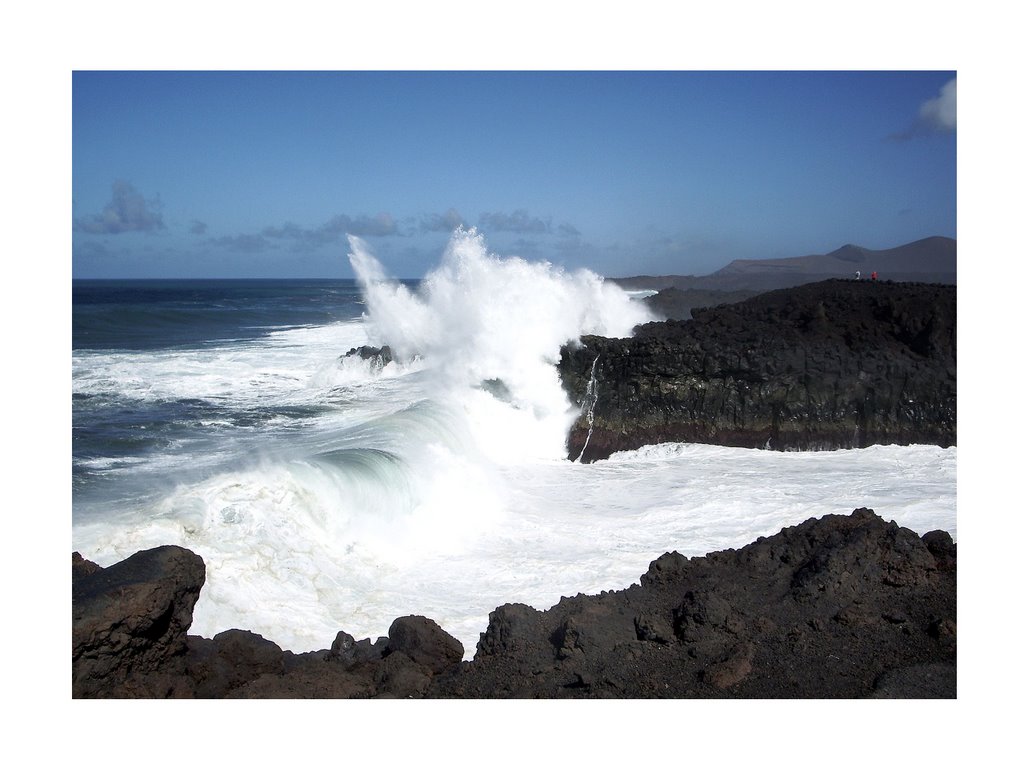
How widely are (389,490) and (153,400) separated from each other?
5.79m

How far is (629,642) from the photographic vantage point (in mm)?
4531

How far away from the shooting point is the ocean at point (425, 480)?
6320 mm

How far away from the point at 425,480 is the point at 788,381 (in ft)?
19.3

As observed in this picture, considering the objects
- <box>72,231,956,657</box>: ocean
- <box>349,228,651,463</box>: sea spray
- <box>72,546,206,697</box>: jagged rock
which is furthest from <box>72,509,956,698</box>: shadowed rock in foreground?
<box>349,228,651,463</box>: sea spray

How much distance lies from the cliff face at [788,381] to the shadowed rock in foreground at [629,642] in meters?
6.60

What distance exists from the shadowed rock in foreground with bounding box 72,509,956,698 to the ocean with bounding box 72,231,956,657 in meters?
0.87

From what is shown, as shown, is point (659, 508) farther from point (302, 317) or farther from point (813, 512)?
point (302, 317)

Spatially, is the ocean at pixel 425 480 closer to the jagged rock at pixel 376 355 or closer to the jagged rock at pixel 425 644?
the jagged rock at pixel 376 355

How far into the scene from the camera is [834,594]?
15.8ft

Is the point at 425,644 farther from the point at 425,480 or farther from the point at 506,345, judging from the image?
the point at 506,345

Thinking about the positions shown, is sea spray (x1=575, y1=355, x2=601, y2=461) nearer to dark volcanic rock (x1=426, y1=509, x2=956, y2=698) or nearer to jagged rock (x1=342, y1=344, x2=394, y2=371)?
jagged rock (x1=342, y1=344, x2=394, y2=371)

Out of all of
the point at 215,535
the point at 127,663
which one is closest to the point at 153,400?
the point at 215,535

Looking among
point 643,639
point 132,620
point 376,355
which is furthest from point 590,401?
point 132,620

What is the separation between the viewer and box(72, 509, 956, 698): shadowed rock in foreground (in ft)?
13.2
